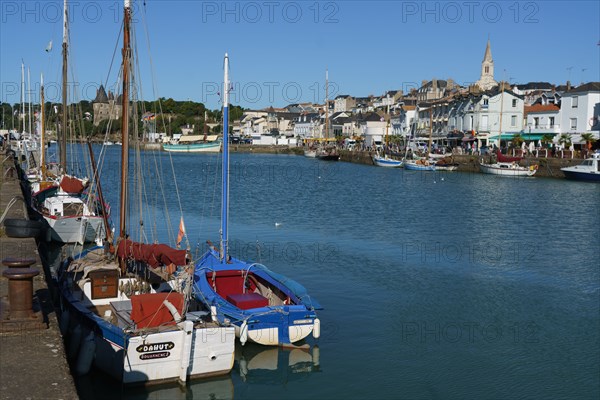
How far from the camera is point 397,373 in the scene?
595 inches

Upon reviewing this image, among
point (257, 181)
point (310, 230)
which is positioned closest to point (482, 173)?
point (257, 181)

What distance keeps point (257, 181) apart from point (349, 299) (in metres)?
49.5

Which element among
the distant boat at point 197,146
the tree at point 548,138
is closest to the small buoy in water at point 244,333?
the tree at point 548,138

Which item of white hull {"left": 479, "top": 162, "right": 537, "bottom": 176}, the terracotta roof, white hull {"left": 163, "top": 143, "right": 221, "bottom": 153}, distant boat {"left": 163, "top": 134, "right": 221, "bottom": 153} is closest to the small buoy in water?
white hull {"left": 479, "top": 162, "right": 537, "bottom": 176}

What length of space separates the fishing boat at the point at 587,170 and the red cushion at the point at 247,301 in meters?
61.0

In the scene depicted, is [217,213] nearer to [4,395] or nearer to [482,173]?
[4,395]

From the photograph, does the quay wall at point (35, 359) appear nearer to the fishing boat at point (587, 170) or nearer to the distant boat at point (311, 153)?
the fishing boat at point (587, 170)

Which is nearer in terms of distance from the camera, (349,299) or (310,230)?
(349,299)

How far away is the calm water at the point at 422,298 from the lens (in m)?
14.5

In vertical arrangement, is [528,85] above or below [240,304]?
above

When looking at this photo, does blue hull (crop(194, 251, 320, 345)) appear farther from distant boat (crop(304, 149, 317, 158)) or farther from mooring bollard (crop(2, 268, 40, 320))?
distant boat (crop(304, 149, 317, 158))

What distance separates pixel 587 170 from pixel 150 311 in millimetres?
65150

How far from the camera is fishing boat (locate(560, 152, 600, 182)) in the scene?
68.4m

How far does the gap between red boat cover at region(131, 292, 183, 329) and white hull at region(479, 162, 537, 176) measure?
226 ft
